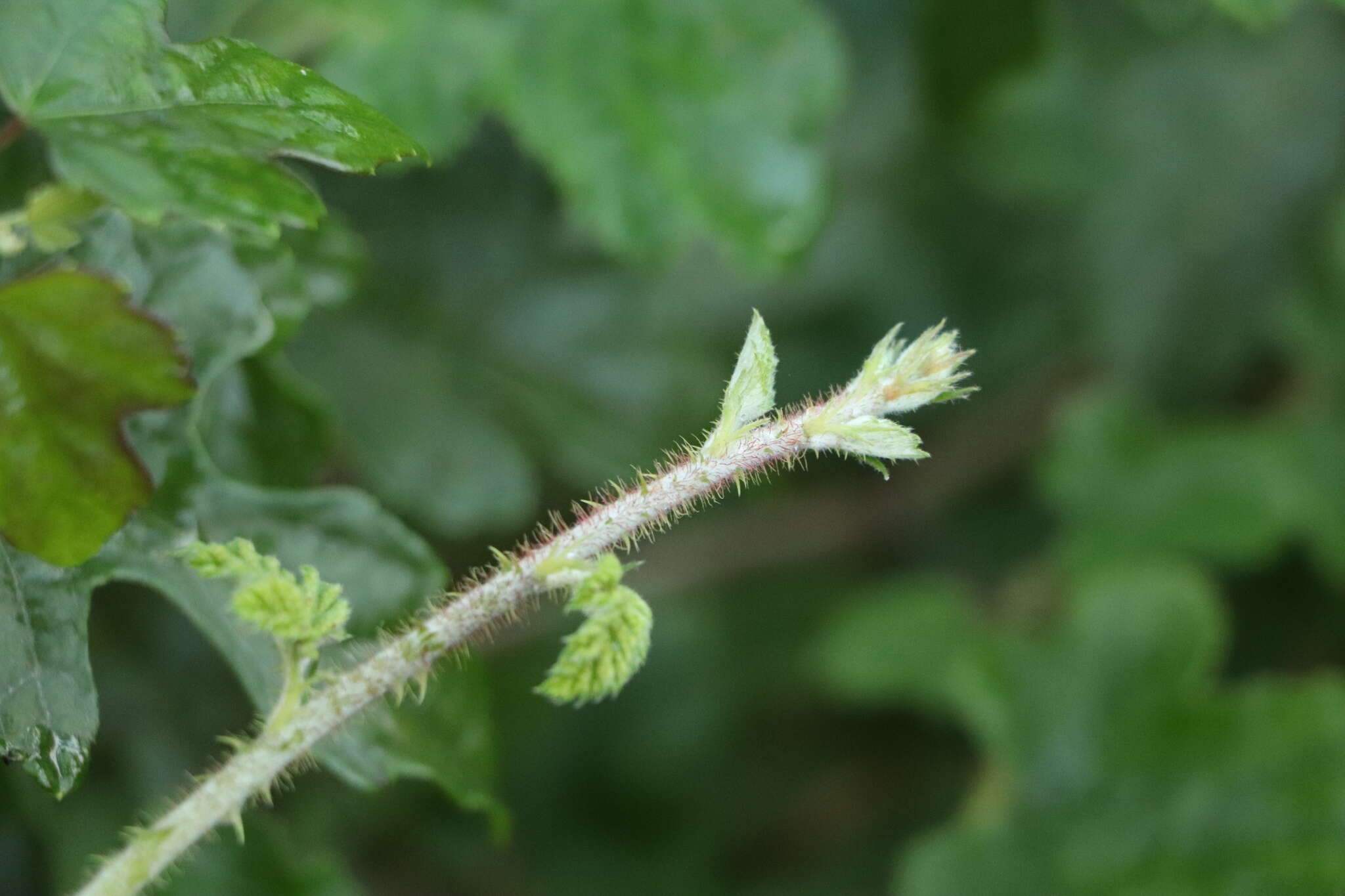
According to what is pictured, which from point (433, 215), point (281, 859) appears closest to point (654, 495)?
point (281, 859)

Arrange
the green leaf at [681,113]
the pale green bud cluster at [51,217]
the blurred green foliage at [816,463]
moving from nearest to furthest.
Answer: the pale green bud cluster at [51,217] < the blurred green foliage at [816,463] < the green leaf at [681,113]

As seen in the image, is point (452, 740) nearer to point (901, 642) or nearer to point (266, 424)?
point (266, 424)

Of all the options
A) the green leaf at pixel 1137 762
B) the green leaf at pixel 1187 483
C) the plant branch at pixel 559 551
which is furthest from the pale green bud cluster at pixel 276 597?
the green leaf at pixel 1187 483

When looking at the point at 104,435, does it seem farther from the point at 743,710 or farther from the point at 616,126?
the point at 743,710

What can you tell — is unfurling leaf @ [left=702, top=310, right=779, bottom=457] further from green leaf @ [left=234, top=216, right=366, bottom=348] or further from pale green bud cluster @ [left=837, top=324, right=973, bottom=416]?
green leaf @ [left=234, top=216, right=366, bottom=348]

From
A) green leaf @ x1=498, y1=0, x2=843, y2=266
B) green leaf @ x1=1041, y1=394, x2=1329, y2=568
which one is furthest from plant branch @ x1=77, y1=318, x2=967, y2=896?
green leaf @ x1=1041, y1=394, x2=1329, y2=568

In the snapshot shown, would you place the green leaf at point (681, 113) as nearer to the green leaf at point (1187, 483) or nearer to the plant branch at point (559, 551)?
the plant branch at point (559, 551)

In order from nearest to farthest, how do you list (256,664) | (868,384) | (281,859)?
(868,384), (256,664), (281,859)
